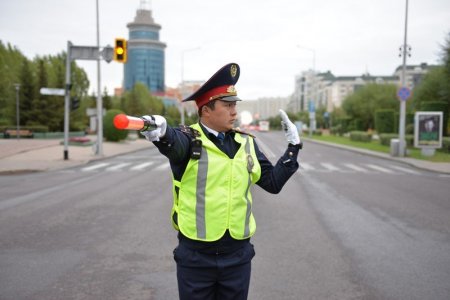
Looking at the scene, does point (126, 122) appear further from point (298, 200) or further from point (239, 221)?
point (298, 200)

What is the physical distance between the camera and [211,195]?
7.98 feet

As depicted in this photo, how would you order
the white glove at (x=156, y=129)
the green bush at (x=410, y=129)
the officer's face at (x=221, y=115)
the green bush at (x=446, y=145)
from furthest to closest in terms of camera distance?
the green bush at (x=410, y=129) < the green bush at (x=446, y=145) < the officer's face at (x=221, y=115) < the white glove at (x=156, y=129)

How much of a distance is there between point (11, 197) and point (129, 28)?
19471cm

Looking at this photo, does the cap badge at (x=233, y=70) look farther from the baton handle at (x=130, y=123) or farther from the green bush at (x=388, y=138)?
the green bush at (x=388, y=138)

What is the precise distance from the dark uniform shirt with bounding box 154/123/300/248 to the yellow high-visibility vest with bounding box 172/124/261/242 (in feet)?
0.14

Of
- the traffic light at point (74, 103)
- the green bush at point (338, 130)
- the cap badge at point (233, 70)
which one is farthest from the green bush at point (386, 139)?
the cap badge at point (233, 70)

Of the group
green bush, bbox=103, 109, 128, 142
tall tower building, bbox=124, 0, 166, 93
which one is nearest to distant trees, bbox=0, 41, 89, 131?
green bush, bbox=103, 109, 128, 142

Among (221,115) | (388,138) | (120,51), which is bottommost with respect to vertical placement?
(388,138)

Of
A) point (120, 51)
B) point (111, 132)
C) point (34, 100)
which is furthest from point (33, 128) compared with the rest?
point (120, 51)

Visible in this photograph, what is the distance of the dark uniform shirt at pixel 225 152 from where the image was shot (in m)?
2.19

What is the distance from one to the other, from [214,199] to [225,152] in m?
0.28

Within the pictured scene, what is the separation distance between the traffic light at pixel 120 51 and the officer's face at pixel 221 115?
16216 mm

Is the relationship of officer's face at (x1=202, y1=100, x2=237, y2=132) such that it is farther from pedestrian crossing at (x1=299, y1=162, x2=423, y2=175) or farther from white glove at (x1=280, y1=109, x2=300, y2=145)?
pedestrian crossing at (x1=299, y1=162, x2=423, y2=175)

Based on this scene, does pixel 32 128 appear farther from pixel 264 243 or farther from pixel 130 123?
pixel 130 123
